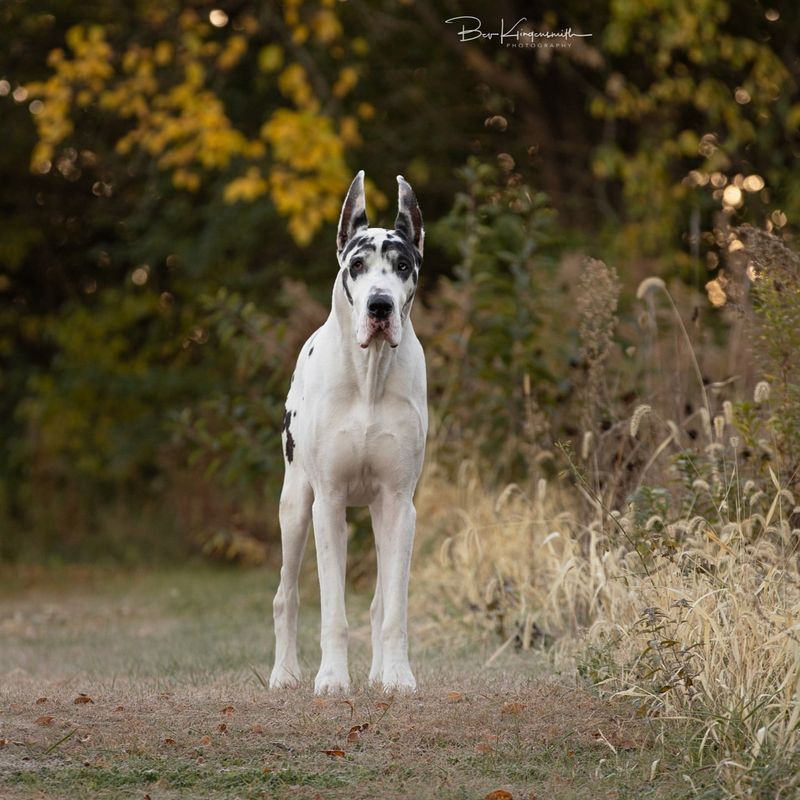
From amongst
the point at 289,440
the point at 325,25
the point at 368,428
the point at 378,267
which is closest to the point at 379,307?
the point at 378,267

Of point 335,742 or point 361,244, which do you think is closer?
point 335,742

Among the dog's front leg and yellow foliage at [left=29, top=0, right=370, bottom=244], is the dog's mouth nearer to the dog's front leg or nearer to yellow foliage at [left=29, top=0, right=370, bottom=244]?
the dog's front leg

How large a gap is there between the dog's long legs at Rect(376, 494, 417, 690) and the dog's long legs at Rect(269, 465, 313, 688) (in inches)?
→ 20.5

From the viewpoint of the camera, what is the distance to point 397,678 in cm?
632

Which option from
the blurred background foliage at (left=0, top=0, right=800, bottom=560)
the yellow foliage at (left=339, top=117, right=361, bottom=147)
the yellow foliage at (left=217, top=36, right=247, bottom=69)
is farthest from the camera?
the yellow foliage at (left=217, top=36, right=247, bottom=69)

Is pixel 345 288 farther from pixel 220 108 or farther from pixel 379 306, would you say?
pixel 220 108

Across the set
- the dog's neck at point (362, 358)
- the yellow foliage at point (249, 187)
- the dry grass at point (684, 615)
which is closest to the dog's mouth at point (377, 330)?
the dog's neck at point (362, 358)

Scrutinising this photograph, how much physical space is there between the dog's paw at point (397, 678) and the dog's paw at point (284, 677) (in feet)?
1.89

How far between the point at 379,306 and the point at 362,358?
338 mm

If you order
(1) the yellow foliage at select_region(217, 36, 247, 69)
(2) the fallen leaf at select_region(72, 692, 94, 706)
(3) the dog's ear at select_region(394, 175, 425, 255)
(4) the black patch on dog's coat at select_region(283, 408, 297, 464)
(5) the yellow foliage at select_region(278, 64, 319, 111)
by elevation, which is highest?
(1) the yellow foliage at select_region(217, 36, 247, 69)

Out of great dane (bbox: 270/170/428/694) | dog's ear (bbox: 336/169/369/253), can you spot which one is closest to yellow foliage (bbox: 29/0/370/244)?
dog's ear (bbox: 336/169/369/253)

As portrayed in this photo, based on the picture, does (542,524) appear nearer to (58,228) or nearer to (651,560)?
(651,560)

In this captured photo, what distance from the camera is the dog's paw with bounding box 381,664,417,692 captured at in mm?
6258

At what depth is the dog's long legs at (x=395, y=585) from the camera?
6.35 metres
